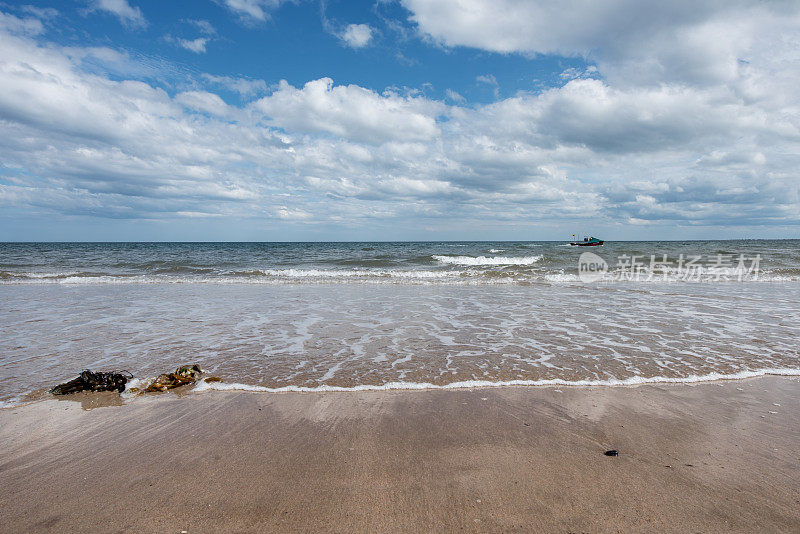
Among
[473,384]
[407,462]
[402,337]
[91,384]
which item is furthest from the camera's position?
[402,337]

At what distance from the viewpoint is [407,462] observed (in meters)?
3.04

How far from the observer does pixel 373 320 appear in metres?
8.94

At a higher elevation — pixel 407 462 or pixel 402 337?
pixel 407 462

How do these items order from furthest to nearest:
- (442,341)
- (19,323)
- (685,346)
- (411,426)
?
(19,323) < (442,341) < (685,346) < (411,426)

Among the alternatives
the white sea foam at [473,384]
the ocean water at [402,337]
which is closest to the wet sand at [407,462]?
the white sea foam at [473,384]

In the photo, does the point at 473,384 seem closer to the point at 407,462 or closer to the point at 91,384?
the point at 407,462

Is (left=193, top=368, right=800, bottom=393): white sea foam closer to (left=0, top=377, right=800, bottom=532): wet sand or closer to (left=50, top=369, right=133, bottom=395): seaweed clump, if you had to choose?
(left=0, top=377, right=800, bottom=532): wet sand

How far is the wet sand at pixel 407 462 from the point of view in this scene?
2.44m

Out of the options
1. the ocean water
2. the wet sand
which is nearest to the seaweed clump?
the wet sand

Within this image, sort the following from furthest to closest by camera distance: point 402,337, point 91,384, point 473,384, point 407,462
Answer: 1. point 402,337
2. point 473,384
3. point 91,384
4. point 407,462

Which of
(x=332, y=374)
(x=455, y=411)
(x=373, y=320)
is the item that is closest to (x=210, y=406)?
(x=332, y=374)

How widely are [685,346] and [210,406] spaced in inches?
285

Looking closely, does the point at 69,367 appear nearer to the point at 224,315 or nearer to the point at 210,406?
the point at 210,406

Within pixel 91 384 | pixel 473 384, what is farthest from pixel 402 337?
pixel 91 384
